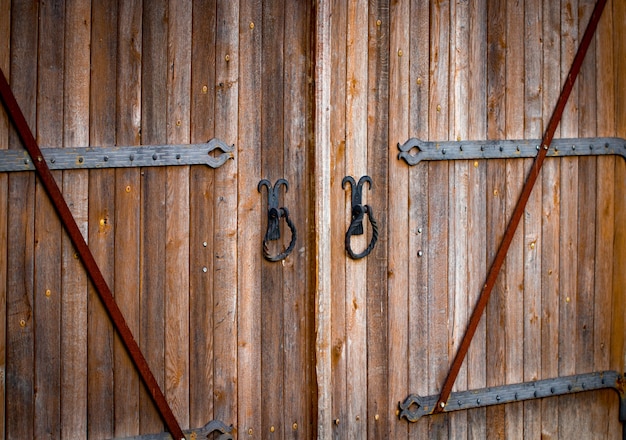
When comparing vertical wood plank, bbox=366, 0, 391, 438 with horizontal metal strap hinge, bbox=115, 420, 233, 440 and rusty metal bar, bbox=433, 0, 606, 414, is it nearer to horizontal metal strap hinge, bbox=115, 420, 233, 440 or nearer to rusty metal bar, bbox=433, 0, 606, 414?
rusty metal bar, bbox=433, 0, 606, 414

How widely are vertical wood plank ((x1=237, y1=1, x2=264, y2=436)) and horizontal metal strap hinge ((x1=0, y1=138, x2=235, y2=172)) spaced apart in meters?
0.09

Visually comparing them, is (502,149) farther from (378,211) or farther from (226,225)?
(226,225)

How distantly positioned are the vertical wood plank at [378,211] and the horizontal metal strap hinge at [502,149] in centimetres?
12

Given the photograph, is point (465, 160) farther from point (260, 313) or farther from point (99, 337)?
point (99, 337)

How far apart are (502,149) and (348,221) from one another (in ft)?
2.46

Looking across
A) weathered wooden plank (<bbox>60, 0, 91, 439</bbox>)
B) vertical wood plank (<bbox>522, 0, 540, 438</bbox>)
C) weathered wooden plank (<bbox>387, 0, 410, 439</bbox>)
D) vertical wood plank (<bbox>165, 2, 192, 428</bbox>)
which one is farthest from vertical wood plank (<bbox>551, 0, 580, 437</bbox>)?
weathered wooden plank (<bbox>60, 0, 91, 439</bbox>)

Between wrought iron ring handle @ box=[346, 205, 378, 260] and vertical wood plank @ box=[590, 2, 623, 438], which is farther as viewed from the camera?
vertical wood plank @ box=[590, 2, 623, 438]

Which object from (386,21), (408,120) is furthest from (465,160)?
(386,21)

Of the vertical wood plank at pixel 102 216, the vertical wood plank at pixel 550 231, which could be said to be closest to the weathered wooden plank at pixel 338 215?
the vertical wood plank at pixel 102 216

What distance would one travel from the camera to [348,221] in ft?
10.1

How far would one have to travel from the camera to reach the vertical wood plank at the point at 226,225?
2865 mm

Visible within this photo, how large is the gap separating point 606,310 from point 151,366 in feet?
6.67

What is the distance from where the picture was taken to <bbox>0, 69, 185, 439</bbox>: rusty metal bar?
257 cm

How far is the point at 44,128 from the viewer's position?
2629 millimetres
